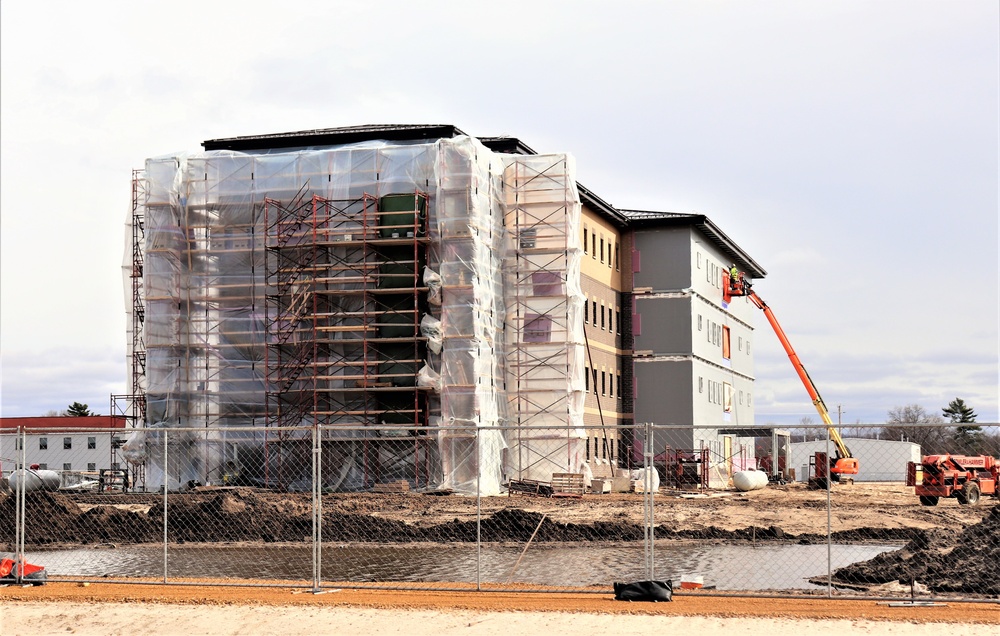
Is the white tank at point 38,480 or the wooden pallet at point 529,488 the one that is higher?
the white tank at point 38,480

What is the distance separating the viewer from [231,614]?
1614cm

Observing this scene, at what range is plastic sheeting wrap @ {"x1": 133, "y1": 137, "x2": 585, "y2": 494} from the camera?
161ft

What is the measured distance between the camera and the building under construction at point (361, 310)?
49.0 meters

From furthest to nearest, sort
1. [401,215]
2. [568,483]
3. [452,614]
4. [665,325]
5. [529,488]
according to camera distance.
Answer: [665,325] < [401,215] < [568,483] < [529,488] < [452,614]

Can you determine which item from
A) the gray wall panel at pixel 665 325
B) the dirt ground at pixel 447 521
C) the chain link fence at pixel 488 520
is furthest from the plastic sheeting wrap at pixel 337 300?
the gray wall panel at pixel 665 325

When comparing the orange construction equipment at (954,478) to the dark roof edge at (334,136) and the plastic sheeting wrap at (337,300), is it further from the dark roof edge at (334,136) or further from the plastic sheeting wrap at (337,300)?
the dark roof edge at (334,136)

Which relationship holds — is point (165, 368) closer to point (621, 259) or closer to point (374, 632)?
point (621, 259)

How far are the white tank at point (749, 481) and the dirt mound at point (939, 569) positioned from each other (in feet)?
105

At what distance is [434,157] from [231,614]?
36005 mm

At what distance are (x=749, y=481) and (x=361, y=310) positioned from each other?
2124 centimetres

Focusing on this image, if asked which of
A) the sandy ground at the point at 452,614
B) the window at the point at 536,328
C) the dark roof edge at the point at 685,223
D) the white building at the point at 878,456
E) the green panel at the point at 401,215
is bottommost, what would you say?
the white building at the point at 878,456

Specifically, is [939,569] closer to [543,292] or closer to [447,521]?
[447,521]

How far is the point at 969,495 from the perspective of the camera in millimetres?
48250

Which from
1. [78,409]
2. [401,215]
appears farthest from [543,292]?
[78,409]
